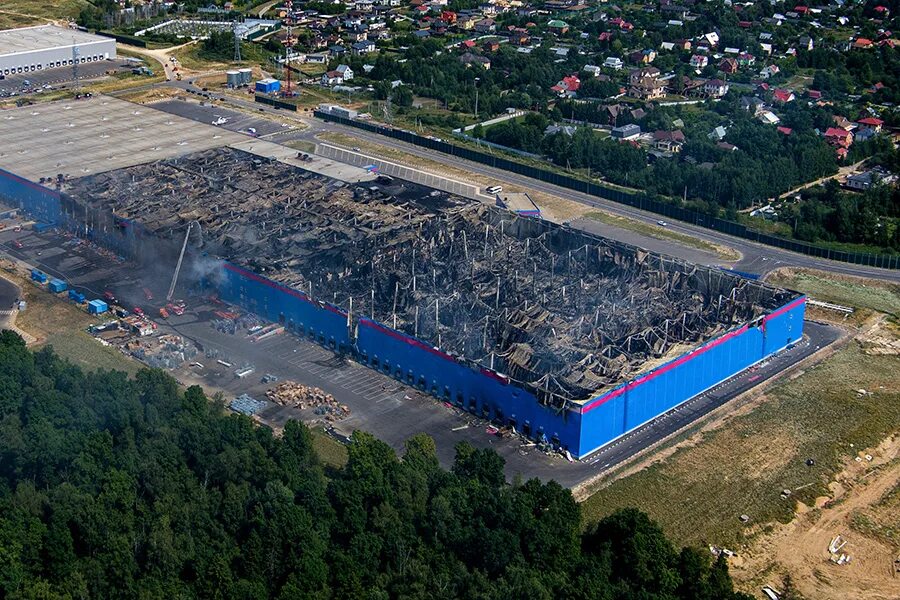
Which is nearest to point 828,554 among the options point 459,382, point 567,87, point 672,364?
point 672,364

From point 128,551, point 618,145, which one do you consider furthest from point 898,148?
point 128,551

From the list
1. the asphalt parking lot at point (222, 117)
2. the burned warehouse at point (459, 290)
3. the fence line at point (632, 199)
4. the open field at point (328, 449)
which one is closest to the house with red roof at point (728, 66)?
the fence line at point (632, 199)

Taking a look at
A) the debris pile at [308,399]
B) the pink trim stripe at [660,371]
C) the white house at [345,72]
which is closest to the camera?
the pink trim stripe at [660,371]

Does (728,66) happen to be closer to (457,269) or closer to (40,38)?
(457,269)

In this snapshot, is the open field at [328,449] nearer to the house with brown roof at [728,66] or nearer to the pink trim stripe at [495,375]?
the pink trim stripe at [495,375]

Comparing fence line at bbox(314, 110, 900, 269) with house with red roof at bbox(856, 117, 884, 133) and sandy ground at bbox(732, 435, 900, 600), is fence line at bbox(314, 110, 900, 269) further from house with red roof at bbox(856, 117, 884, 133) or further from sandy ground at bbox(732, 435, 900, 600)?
house with red roof at bbox(856, 117, 884, 133)

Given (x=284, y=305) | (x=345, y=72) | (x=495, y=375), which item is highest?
(x=345, y=72)

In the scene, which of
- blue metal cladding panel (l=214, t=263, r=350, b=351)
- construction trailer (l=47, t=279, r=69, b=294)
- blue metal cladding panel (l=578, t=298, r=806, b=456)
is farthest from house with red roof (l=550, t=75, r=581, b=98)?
construction trailer (l=47, t=279, r=69, b=294)
